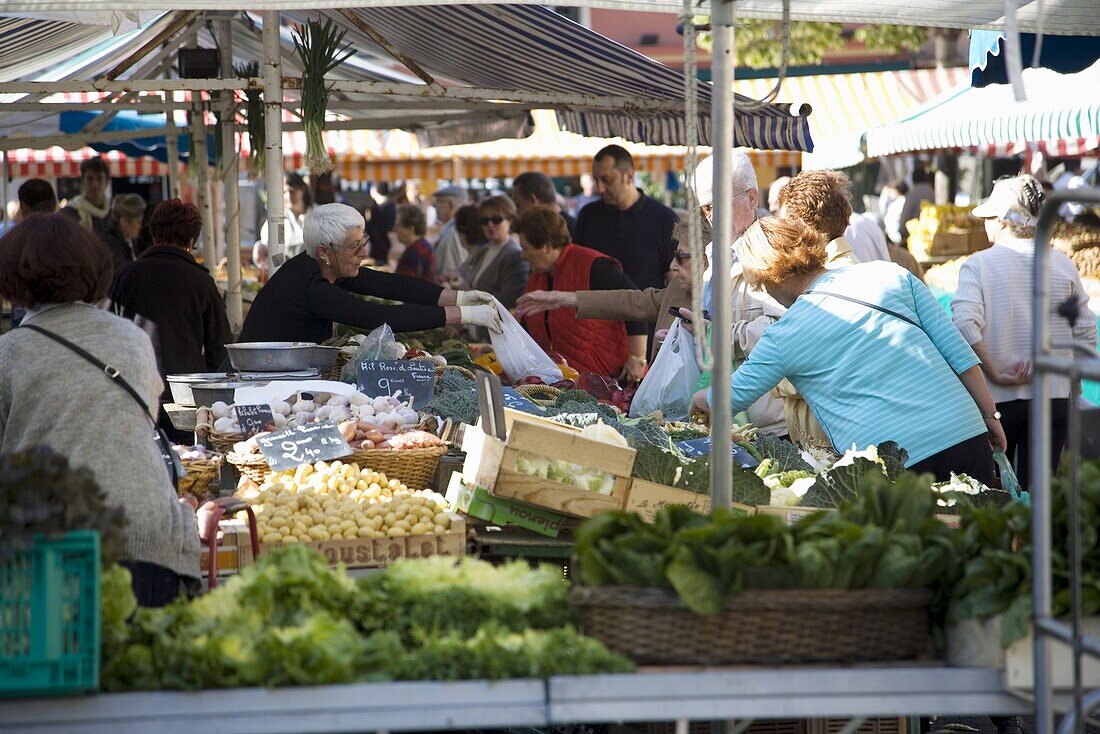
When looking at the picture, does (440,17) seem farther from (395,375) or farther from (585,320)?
(395,375)

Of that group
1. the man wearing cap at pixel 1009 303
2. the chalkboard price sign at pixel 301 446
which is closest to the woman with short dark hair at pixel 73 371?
the chalkboard price sign at pixel 301 446

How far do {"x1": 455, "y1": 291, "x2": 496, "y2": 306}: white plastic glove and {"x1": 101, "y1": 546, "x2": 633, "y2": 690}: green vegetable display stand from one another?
3.32m

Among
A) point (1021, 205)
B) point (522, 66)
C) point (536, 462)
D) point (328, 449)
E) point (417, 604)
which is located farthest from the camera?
point (522, 66)

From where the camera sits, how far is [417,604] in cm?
273

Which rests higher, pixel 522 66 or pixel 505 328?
pixel 522 66

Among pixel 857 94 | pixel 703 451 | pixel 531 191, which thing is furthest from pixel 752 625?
pixel 857 94

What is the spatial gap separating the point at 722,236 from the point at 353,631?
120 centimetres

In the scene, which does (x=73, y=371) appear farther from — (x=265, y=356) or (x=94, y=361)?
(x=265, y=356)

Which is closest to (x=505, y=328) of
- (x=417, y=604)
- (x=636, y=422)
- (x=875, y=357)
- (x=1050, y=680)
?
(x=636, y=422)

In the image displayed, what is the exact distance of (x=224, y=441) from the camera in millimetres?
4812

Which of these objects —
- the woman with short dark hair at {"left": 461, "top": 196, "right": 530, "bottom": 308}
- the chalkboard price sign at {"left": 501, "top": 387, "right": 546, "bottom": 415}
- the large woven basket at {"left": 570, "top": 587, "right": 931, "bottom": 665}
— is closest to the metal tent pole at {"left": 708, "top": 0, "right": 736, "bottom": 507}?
the large woven basket at {"left": 570, "top": 587, "right": 931, "bottom": 665}

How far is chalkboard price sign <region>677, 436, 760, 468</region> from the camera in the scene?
4.61 metres

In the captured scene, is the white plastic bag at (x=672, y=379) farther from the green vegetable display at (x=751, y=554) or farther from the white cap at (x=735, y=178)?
the green vegetable display at (x=751, y=554)

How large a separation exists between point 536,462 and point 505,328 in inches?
99.2
